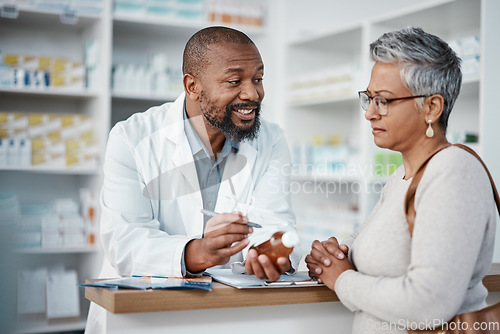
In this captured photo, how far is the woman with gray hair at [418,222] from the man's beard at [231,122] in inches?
22.4

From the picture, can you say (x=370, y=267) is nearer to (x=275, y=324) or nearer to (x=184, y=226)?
(x=275, y=324)

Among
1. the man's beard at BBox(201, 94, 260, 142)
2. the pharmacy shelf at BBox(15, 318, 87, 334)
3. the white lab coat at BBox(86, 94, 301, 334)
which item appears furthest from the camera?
the pharmacy shelf at BBox(15, 318, 87, 334)

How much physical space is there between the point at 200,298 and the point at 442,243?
1.92ft

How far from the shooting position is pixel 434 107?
1.39 metres

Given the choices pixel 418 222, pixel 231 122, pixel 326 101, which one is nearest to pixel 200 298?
pixel 418 222

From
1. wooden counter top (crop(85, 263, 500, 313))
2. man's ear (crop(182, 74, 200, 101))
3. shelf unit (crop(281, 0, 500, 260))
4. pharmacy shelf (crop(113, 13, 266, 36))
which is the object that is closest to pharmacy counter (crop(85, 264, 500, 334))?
wooden counter top (crop(85, 263, 500, 313))

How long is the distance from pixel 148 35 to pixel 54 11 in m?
0.86

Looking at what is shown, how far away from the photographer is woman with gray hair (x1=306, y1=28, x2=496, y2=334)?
3.87 feet

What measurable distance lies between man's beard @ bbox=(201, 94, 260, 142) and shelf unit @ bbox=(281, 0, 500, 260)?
1.45 metres

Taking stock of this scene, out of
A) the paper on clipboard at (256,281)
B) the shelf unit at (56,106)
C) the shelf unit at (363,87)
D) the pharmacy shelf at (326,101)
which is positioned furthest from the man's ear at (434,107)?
the shelf unit at (56,106)

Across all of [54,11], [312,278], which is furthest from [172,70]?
[312,278]

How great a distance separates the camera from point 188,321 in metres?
1.40

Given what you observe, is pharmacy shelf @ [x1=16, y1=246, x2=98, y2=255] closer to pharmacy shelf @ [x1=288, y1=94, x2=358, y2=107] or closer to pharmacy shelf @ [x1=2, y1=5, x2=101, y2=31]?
pharmacy shelf @ [x1=2, y1=5, x2=101, y2=31]

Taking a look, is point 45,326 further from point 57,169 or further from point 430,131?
point 430,131
